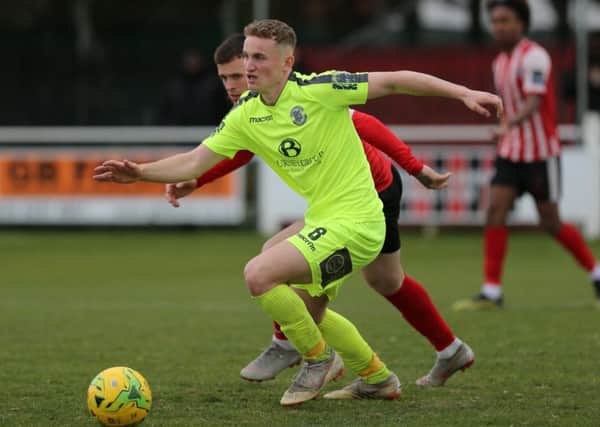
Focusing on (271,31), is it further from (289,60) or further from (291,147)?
(291,147)

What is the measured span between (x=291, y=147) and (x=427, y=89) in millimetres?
635

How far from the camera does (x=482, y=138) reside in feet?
60.3

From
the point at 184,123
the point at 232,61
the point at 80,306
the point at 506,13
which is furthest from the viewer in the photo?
the point at 184,123

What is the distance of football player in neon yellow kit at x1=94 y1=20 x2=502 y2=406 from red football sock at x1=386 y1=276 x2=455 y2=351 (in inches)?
21.1

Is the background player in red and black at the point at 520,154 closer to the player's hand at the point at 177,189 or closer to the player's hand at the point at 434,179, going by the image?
the player's hand at the point at 434,179

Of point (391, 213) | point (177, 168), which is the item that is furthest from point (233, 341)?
point (177, 168)

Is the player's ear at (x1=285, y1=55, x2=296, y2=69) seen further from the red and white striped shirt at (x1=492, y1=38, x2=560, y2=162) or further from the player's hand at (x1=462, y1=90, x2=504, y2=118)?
the red and white striped shirt at (x1=492, y1=38, x2=560, y2=162)

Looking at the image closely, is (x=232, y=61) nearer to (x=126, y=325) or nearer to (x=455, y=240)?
(x=126, y=325)

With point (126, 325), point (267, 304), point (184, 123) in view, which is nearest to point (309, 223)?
point (267, 304)

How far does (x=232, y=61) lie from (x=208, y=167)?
742mm

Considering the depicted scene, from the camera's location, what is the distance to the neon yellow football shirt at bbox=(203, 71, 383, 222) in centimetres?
596

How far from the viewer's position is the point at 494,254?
1010cm

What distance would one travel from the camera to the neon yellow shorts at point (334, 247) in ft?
19.1

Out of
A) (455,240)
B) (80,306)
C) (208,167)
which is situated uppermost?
(208,167)
